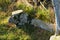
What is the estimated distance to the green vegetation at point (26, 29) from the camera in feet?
19.0

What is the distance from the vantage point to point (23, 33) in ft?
19.5

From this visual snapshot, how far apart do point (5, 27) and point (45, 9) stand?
1.43 meters

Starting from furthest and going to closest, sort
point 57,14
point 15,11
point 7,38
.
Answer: point 15,11 → point 7,38 → point 57,14

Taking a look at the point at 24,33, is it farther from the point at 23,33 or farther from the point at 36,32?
the point at 36,32

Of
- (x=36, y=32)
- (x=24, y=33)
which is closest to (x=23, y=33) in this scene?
(x=24, y=33)

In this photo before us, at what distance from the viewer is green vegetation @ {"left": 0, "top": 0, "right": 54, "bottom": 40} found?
579 centimetres

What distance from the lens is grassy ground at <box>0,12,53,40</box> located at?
227 inches

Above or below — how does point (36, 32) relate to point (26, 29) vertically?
below

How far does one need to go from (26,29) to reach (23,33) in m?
0.21

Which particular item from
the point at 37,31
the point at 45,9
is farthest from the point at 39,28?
the point at 45,9

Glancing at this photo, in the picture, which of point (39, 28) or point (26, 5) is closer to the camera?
point (39, 28)

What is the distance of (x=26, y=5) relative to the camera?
6.98 metres

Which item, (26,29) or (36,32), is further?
(26,29)

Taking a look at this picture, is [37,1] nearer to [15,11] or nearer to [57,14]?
[15,11]
